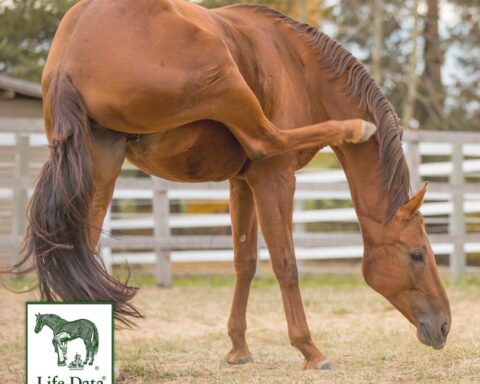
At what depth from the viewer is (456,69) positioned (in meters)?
20.0

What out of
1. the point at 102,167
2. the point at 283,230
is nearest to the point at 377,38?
the point at 283,230

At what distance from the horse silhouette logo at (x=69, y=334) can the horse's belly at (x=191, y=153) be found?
1.13m

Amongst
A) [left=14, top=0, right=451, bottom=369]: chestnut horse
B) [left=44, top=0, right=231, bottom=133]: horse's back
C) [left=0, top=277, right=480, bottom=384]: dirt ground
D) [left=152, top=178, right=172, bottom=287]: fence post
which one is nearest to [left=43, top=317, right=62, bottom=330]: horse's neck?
[left=14, top=0, right=451, bottom=369]: chestnut horse

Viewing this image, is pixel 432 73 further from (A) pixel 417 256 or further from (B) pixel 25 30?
(A) pixel 417 256

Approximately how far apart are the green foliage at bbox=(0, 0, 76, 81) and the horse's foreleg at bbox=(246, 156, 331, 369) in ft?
33.0

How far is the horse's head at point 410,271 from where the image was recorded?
4633 millimetres

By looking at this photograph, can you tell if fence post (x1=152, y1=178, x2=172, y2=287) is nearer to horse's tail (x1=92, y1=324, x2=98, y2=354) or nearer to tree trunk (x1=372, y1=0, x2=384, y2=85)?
horse's tail (x1=92, y1=324, x2=98, y2=354)

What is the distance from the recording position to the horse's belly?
4.14m

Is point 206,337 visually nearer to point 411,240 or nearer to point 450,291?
point 411,240

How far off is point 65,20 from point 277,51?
4.36 ft

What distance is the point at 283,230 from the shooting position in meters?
4.48

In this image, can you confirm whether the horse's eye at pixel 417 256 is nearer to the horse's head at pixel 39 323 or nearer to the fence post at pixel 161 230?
the horse's head at pixel 39 323

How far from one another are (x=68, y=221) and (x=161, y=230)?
222 inches

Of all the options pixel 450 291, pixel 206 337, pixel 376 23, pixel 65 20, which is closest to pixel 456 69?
pixel 376 23
